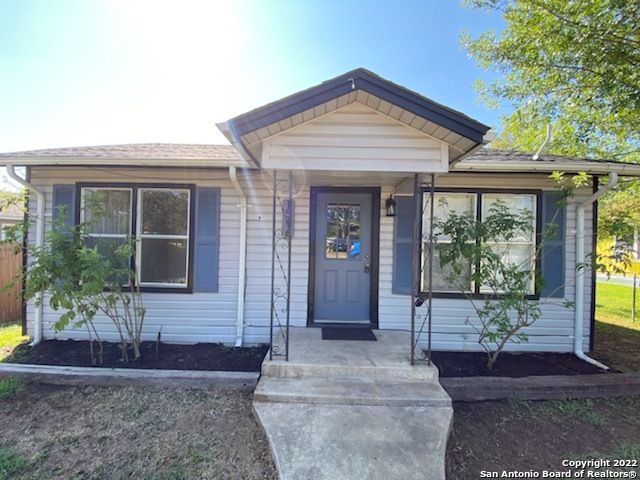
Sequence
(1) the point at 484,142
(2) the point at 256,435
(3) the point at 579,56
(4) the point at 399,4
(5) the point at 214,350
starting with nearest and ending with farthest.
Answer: (2) the point at 256,435, (1) the point at 484,142, (5) the point at 214,350, (3) the point at 579,56, (4) the point at 399,4

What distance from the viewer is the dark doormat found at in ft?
12.1

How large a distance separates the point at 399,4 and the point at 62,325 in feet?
25.6

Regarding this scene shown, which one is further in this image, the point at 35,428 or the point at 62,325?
the point at 62,325

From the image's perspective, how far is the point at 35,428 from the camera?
2.46 m

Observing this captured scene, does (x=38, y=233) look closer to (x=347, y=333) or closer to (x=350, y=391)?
(x=347, y=333)

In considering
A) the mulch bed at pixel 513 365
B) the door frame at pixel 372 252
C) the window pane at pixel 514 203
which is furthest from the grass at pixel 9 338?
the window pane at pixel 514 203

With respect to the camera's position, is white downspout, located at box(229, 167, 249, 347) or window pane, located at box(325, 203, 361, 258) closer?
white downspout, located at box(229, 167, 249, 347)

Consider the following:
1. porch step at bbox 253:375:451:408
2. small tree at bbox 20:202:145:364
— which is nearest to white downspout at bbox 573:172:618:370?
porch step at bbox 253:375:451:408

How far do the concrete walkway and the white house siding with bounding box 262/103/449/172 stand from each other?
6.39ft

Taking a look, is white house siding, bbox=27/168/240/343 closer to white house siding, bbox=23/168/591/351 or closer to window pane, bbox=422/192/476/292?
white house siding, bbox=23/168/591/351

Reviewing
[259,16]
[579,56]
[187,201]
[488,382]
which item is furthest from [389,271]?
[259,16]

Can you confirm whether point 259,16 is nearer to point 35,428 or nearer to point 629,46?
point 629,46

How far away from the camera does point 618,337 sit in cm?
505

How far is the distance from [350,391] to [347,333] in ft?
4.22
